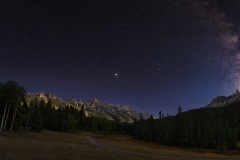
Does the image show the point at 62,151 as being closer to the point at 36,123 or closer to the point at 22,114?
the point at 22,114

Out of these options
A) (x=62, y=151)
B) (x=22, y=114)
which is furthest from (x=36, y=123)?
(x=62, y=151)

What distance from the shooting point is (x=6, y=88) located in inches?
2375

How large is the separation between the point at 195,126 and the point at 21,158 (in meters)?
126

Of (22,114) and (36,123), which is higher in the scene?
(22,114)

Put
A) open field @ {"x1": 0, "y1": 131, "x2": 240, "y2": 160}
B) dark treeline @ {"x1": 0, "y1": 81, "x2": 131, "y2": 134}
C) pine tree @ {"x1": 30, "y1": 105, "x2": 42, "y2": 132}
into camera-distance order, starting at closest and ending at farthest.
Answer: open field @ {"x1": 0, "y1": 131, "x2": 240, "y2": 160} → dark treeline @ {"x1": 0, "y1": 81, "x2": 131, "y2": 134} → pine tree @ {"x1": 30, "y1": 105, "x2": 42, "y2": 132}

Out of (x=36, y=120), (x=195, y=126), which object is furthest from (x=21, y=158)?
(x=195, y=126)

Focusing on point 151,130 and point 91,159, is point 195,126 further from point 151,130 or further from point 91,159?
point 91,159

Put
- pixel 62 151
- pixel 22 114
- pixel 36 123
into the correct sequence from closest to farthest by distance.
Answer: pixel 62 151 → pixel 22 114 → pixel 36 123

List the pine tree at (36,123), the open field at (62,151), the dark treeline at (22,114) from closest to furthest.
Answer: the open field at (62,151)
the dark treeline at (22,114)
the pine tree at (36,123)

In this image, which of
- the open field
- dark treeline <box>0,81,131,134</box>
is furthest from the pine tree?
the open field

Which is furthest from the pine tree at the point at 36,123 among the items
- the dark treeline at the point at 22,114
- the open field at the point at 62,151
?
the open field at the point at 62,151

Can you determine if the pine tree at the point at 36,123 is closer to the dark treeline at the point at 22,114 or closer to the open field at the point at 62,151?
the dark treeline at the point at 22,114

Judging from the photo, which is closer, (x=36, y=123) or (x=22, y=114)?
(x=22, y=114)

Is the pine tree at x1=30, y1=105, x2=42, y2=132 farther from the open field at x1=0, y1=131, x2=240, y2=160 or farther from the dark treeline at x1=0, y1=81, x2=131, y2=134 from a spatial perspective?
the open field at x1=0, y1=131, x2=240, y2=160
